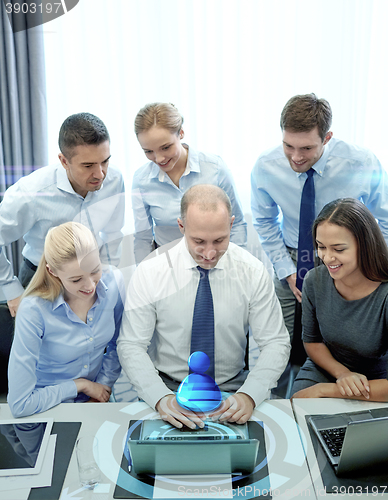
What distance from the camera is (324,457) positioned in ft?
2.64

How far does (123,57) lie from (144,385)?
1.28m

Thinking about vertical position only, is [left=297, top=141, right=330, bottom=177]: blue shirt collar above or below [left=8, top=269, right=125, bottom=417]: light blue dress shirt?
above

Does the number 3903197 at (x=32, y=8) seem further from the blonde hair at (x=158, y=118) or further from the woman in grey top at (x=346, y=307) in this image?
the woman in grey top at (x=346, y=307)

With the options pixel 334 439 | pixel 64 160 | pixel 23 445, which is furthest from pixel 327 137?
pixel 23 445

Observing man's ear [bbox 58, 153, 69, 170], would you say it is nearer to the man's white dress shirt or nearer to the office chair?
the man's white dress shirt

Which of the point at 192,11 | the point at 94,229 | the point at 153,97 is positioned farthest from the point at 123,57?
the point at 94,229

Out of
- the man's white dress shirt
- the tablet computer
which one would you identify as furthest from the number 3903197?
the tablet computer

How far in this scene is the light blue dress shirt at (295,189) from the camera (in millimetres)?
1438

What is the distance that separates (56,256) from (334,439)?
0.71 metres

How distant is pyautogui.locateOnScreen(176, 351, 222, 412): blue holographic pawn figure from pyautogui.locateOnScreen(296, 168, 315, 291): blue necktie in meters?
0.52

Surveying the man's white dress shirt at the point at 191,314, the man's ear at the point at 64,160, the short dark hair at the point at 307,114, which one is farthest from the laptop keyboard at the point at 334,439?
the man's ear at the point at 64,160

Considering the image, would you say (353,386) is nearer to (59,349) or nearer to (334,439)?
(334,439)

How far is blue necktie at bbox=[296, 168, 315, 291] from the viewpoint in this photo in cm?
146

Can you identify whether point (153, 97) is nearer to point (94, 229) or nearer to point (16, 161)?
point (16, 161)
